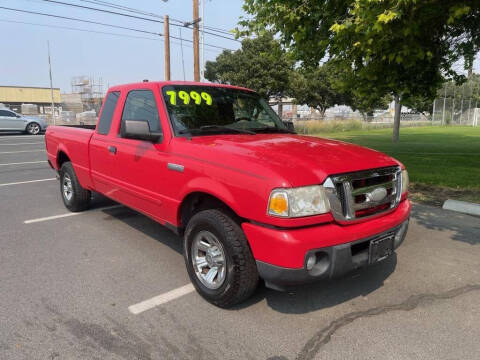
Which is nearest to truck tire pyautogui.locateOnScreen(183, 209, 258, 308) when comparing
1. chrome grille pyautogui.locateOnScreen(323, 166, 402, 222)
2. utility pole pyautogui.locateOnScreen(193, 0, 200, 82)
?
chrome grille pyautogui.locateOnScreen(323, 166, 402, 222)

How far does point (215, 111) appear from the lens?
3971 millimetres

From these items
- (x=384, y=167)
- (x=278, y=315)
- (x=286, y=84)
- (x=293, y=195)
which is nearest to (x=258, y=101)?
(x=384, y=167)

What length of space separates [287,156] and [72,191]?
393 cm

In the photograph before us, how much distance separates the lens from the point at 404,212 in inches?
127

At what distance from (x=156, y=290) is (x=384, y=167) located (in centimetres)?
223

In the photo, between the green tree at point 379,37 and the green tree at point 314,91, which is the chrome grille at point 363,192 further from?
the green tree at point 314,91

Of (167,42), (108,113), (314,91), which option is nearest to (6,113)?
(167,42)

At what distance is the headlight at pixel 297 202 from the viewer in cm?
252

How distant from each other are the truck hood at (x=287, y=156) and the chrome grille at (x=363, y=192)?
0.06 metres

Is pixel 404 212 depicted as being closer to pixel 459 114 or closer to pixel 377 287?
pixel 377 287

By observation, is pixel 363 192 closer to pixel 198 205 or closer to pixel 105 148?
pixel 198 205

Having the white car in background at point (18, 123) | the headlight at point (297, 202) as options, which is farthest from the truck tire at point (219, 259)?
the white car in background at point (18, 123)

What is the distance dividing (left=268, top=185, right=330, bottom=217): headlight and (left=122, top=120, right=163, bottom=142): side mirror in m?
1.46

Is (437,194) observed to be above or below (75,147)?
below
